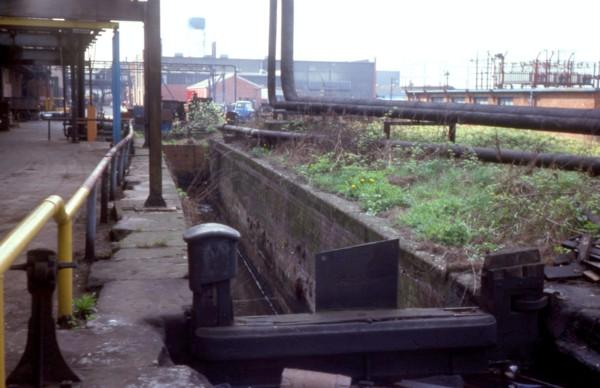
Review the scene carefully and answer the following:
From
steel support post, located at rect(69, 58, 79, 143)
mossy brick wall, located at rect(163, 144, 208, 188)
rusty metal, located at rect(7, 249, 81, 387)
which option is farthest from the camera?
mossy brick wall, located at rect(163, 144, 208, 188)

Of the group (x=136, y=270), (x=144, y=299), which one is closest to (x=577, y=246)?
(x=144, y=299)

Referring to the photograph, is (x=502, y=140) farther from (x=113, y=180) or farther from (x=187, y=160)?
(x=187, y=160)

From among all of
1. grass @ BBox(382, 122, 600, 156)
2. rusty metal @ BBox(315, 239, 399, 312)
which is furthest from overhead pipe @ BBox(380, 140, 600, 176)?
rusty metal @ BBox(315, 239, 399, 312)

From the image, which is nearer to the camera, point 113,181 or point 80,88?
point 113,181

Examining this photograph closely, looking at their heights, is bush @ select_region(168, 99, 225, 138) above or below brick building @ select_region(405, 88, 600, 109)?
below

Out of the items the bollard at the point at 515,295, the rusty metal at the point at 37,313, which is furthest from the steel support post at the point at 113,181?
the rusty metal at the point at 37,313

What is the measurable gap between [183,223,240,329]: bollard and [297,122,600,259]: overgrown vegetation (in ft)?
7.40

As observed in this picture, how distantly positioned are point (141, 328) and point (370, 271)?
171 centimetres

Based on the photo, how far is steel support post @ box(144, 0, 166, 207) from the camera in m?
9.03

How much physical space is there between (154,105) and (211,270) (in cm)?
445

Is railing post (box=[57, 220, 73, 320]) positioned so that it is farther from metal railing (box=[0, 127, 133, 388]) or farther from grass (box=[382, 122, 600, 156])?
grass (box=[382, 122, 600, 156])

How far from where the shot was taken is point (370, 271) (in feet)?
18.3

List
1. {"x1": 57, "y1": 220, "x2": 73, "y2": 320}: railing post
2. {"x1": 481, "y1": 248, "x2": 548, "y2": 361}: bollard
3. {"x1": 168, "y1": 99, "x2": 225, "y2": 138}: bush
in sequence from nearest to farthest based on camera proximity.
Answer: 1. {"x1": 57, "y1": 220, "x2": 73, "y2": 320}: railing post
2. {"x1": 481, "y1": 248, "x2": 548, "y2": 361}: bollard
3. {"x1": 168, "y1": 99, "x2": 225, "y2": 138}: bush

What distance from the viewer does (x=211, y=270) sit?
196 inches
